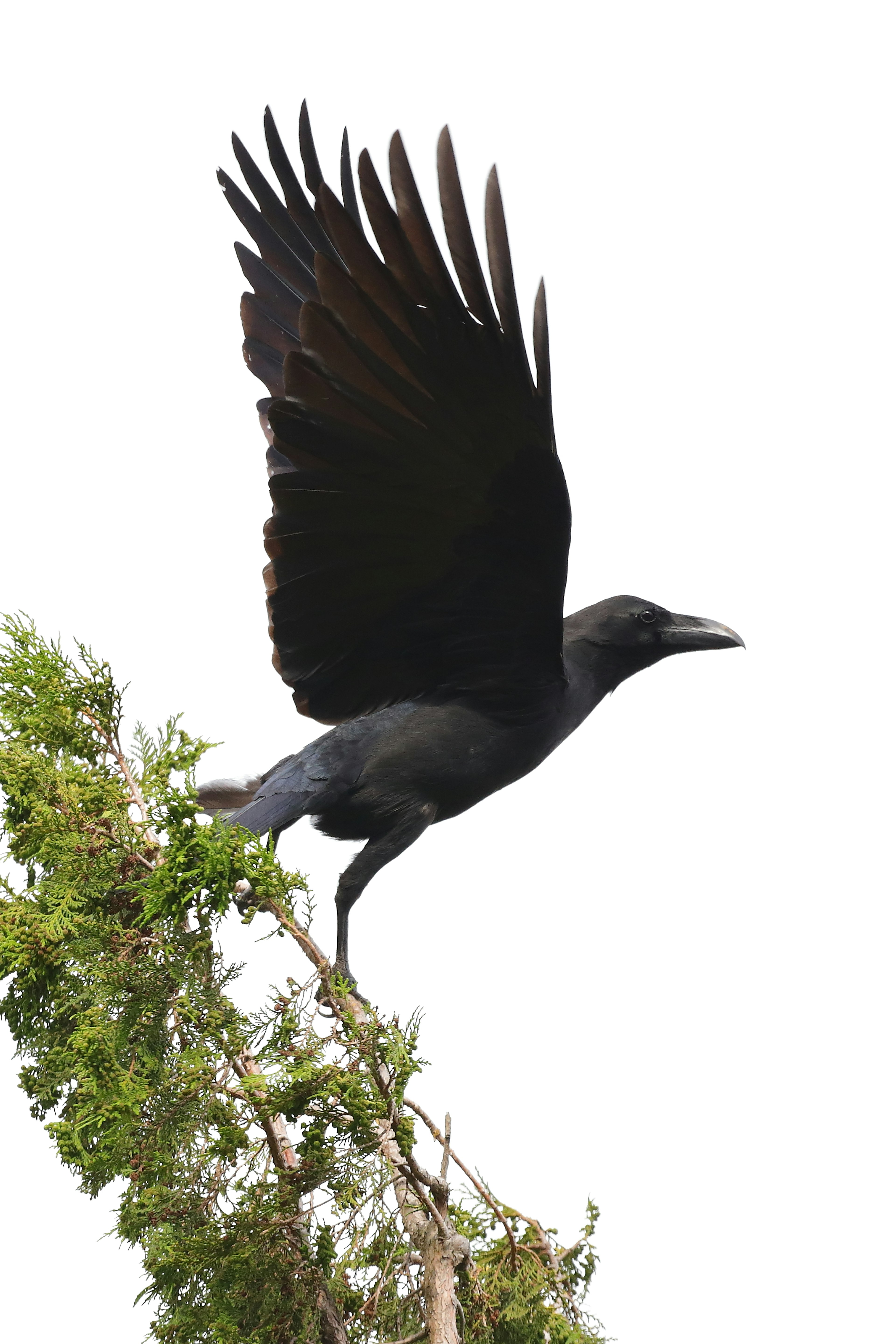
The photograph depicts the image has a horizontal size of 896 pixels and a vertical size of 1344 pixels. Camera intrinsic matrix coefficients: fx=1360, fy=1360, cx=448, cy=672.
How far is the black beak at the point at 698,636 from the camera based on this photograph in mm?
3998

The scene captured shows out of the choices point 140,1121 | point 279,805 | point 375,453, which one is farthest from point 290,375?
point 140,1121

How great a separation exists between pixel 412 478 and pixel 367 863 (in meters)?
0.98

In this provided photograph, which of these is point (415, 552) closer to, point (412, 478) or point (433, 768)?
point (412, 478)

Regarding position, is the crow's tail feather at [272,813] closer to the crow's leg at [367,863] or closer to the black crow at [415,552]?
the black crow at [415,552]

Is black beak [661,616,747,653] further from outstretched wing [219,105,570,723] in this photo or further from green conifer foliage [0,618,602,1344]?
green conifer foliage [0,618,602,1344]

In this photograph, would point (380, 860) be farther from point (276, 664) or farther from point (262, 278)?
point (262, 278)

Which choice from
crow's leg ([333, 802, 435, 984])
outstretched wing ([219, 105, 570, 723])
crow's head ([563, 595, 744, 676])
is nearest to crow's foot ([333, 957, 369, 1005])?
crow's leg ([333, 802, 435, 984])

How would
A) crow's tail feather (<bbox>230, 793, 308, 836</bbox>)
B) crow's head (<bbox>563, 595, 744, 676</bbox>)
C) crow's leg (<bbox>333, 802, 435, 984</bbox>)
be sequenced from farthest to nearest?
crow's head (<bbox>563, 595, 744, 676</bbox>) → crow's leg (<bbox>333, 802, 435, 984</bbox>) → crow's tail feather (<bbox>230, 793, 308, 836</bbox>)

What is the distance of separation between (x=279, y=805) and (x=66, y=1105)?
0.86m

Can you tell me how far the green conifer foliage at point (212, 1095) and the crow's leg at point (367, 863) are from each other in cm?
28

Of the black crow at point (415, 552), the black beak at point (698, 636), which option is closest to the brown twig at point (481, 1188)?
the black crow at point (415, 552)

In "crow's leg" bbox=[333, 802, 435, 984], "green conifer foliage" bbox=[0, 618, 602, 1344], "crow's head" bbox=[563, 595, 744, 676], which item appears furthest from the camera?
"crow's head" bbox=[563, 595, 744, 676]

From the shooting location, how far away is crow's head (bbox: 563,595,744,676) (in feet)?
13.0

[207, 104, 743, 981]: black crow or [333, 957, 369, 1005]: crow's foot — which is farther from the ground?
[207, 104, 743, 981]: black crow
